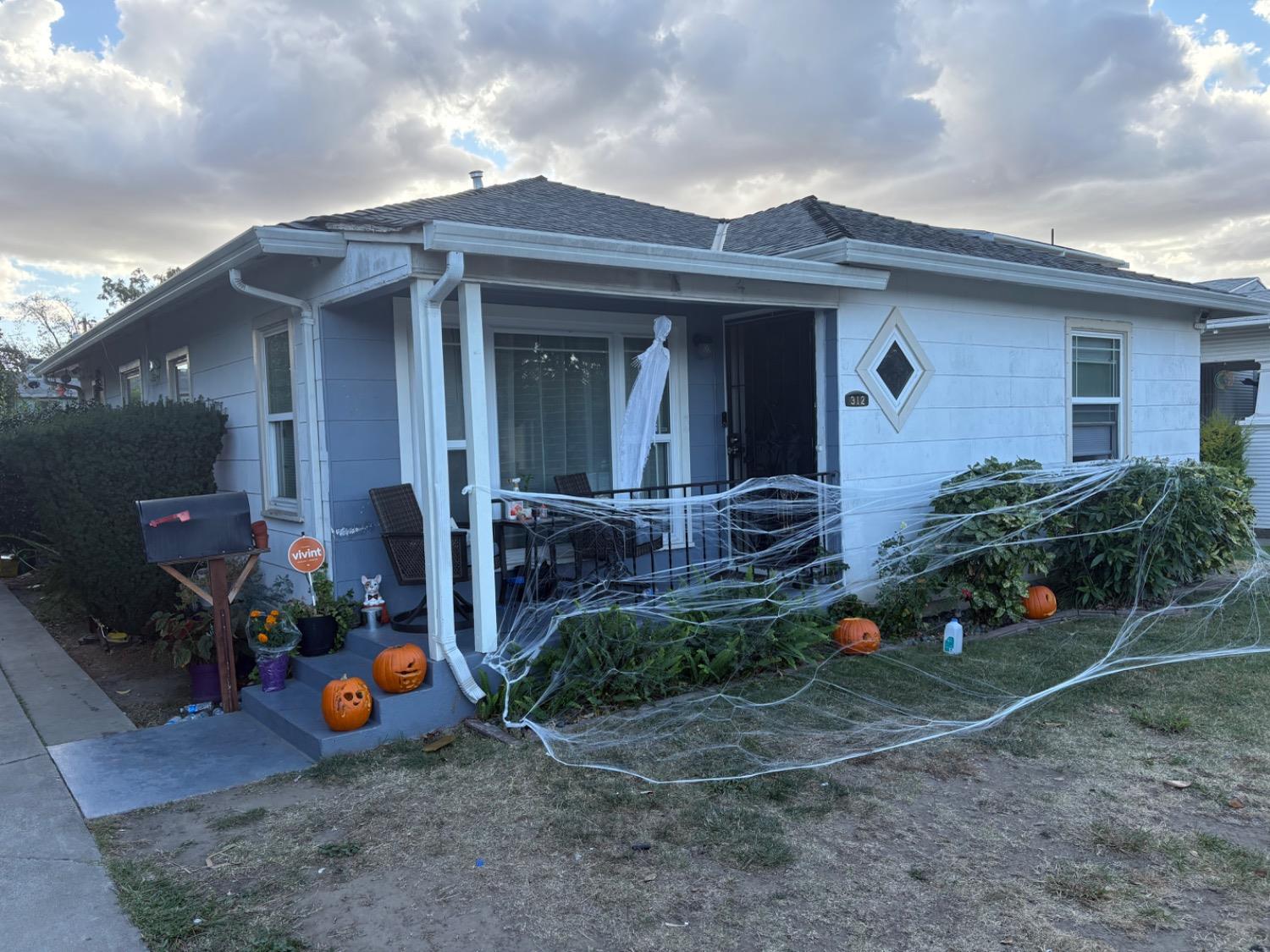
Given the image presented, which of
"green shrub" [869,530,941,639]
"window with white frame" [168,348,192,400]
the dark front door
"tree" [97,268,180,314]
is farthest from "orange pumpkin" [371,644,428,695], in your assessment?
"tree" [97,268,180,314]

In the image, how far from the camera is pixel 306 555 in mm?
5250

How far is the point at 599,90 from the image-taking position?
40.4 feet

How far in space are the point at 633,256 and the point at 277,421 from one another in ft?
9.84

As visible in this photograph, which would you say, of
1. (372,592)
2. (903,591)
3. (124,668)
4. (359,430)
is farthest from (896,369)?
(124,668)

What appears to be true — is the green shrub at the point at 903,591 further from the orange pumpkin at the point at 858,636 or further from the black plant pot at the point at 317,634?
the black plant pot at the point at 317,634

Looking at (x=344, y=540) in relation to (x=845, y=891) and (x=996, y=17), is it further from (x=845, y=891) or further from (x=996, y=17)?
(x=996, y=17)

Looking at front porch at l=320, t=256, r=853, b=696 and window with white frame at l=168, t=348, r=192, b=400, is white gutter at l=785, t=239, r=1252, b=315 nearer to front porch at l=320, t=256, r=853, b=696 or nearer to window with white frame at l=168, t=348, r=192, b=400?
front porch at l=320, t=256, r=853, b=696

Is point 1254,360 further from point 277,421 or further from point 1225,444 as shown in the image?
point 277,421

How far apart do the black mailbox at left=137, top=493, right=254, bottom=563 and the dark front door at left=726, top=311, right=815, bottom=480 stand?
3917 mm

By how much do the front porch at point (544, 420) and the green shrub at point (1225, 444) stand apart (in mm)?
7984

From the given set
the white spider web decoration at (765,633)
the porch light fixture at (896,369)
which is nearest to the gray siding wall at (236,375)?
the white spider web decoration at (765,633)

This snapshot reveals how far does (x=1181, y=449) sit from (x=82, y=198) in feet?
64.0

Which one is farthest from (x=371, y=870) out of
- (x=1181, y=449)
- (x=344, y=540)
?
(x=1181, y=449)

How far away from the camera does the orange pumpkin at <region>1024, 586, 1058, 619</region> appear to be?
684 centimetres
